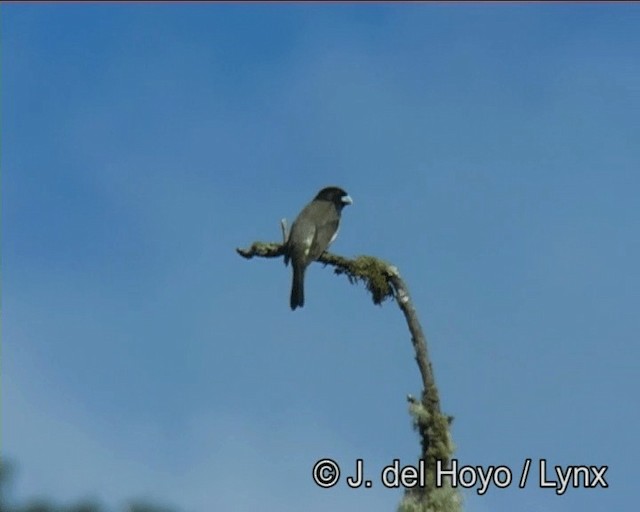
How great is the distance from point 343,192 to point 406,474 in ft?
11.6

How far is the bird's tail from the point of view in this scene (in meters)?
10.4

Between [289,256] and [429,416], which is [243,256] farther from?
[429,416]

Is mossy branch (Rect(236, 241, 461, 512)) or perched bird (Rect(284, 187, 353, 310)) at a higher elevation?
perched bird (Rect(284, 187, 353, 310))

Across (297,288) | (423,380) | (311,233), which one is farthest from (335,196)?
(423,380)

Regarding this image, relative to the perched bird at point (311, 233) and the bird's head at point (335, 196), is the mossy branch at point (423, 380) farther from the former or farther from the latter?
the bird's head at point (335, 196)

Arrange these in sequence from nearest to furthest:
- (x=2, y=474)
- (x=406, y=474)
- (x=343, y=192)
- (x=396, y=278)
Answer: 1. (x=406, y=474)
2. (x=396, y=278)
3. (x=2, y=474)
4. (x=343, y=192)

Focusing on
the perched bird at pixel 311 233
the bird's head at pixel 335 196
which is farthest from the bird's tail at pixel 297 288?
the bird's head at pixel 335 196

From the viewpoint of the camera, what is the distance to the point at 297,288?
34.5 feet

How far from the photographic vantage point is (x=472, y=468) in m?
9.06

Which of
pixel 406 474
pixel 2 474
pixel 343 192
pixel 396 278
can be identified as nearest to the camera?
pixel 406 474

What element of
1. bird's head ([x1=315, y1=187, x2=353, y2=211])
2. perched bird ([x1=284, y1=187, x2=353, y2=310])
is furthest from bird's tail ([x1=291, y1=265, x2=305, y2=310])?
bird's head ([x1=315, y1=187, x2=353, y2=211])

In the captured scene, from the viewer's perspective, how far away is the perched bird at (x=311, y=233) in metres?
10.6

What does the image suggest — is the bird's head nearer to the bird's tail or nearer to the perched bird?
the perched bird

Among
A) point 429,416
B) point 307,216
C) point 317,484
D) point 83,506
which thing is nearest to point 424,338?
point 429,416
